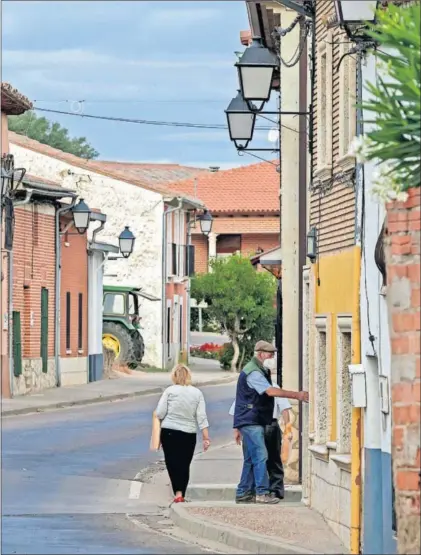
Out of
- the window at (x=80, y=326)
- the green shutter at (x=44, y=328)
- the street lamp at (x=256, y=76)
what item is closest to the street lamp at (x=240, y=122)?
the street lamp at (x=256, y=76)

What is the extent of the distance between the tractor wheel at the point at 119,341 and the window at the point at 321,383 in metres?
36.4

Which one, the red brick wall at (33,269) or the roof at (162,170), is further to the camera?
the roof at (162,170)

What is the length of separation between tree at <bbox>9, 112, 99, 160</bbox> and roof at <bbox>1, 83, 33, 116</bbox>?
192ft

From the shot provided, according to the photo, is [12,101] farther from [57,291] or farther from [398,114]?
[398,114]

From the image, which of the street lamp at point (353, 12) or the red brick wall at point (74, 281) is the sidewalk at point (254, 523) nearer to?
the street lamp at point (353, 12)

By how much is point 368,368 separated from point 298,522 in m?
2.55

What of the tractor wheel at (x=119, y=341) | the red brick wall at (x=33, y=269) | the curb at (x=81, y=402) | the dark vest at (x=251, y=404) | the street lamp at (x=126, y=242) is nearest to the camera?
the dark vest at (x=251, y=404)

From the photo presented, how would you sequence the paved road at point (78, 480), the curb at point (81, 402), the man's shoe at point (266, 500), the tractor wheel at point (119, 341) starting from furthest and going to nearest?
the tractor wheel at point (119, 341) < the curb at point (81, 402) < the man's shoe at point (266, 500) < the paved road at point (78, 480)

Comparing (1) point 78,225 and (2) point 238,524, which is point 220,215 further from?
(2) point 238,524

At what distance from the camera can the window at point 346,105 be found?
1523 centimetres

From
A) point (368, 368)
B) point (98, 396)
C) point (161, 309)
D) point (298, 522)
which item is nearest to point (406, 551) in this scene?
point (368, 368)

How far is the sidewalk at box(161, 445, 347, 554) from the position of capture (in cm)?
1388

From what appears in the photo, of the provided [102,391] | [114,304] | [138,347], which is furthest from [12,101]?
[138,347]

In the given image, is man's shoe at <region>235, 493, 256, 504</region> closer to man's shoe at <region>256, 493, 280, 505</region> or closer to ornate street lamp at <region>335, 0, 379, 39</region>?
man's shoe at <region>256, 493, 280, 505</region>
